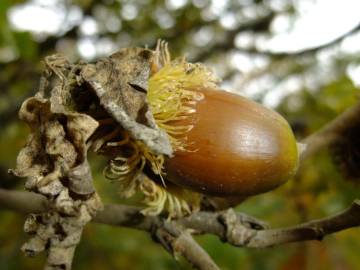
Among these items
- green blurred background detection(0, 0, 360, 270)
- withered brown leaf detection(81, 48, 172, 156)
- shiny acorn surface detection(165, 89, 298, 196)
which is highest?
withered brown leaf detection(81, 48, 172, 156)

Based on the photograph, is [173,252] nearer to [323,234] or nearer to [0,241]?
[323,234]

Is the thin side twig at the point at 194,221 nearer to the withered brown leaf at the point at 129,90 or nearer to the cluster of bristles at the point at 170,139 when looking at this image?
the cluster of bristles at the point at 170,139

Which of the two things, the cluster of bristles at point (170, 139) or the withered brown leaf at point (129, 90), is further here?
the cluster of bristles at point (170, 139)

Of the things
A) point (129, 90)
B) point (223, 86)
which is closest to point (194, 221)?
point (129, 90)

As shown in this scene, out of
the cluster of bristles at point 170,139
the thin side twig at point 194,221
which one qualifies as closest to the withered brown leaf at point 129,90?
the cluster of bristles at point 170,139

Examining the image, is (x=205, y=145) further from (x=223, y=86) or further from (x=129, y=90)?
(x=223, y=86)

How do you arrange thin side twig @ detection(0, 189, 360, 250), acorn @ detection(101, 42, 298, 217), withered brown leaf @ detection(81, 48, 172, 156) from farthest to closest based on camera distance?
thin side twig @ detection(0, 189, 360, 250) → acorn @ detection(101, 42, 298, 217) → withered brown leaf @ detection(81, 48, 172, 156)

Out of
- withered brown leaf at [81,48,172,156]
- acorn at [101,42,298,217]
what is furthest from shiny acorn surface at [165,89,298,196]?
withered brown leaf at [81,48,172,156]

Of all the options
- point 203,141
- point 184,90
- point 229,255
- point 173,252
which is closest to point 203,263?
point 173,252

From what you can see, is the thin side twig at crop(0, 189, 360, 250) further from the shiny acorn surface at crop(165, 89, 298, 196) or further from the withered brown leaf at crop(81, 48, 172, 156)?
the withered brown leaf at crop(81, 48, 172, 156)
